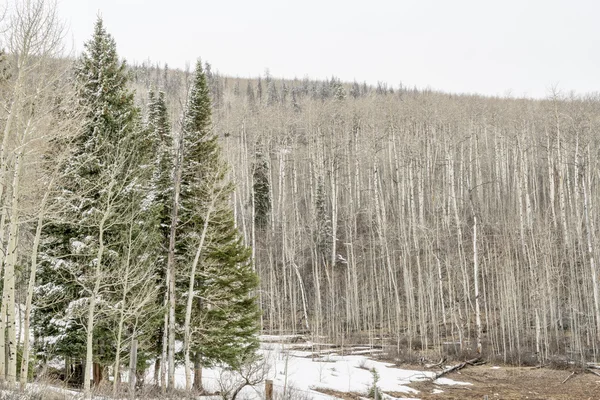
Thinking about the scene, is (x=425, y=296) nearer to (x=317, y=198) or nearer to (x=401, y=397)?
(x=317, y=198)

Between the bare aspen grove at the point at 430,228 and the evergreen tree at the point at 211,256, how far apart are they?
4.22 feet

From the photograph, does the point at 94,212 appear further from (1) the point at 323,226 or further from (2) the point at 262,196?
(2) the point at 262,196

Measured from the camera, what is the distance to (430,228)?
114 ft

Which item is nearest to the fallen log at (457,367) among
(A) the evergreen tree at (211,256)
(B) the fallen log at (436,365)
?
(B) the fallen log at (436,365)

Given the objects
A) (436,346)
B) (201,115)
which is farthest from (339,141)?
(201,115)

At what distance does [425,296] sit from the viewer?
3278 cm

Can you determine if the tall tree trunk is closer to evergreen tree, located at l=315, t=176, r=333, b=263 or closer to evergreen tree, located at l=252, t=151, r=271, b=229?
evergreen tree, located at l=315, t=176, r=333, b=263

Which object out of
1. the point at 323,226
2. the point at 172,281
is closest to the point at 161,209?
the point at 172,281

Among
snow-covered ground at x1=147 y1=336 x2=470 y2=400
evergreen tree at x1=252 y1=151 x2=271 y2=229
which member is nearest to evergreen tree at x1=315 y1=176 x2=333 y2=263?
evergreen tree at x1=252 y1=151 x2=271 y2=229

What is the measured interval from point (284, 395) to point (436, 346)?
14614mm

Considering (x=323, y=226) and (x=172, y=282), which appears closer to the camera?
(x=172, y=282)

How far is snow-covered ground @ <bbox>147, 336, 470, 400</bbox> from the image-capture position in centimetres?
1527

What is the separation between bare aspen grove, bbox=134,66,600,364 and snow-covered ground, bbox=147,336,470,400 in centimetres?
362

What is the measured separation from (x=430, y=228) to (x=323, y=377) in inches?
770
